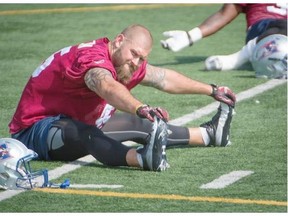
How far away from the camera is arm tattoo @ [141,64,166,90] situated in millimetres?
9133

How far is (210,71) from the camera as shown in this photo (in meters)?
12.7

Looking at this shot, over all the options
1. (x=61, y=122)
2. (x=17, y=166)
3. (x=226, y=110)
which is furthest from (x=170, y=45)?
(x=17, y=166)

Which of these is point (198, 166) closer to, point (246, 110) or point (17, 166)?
point (17, 166)

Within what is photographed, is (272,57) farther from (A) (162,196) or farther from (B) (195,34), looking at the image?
(A) (162,196)

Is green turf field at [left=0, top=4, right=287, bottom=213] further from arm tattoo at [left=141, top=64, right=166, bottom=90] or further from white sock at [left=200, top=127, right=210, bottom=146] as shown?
arm tattoo at [left=141, top=64, right=166, bottom=90]

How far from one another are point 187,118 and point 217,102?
2.78 feet

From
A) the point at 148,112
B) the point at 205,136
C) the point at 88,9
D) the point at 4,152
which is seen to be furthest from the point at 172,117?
the point at 88,9

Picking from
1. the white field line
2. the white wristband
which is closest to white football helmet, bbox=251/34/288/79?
the white field line

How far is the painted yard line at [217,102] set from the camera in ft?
33.6

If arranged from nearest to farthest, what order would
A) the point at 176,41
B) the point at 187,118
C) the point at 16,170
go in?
the point at 16,170 → the point at 187,118 → the point at 176,41

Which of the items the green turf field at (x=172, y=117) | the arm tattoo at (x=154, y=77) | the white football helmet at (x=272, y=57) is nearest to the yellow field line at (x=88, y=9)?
the green turf field at (x=172, y=117)

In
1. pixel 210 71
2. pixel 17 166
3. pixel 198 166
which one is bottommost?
pixel 210 71

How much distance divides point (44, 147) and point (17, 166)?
795 millimetres

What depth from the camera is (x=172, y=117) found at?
10.4 metres
